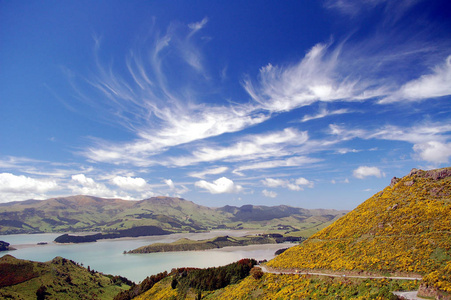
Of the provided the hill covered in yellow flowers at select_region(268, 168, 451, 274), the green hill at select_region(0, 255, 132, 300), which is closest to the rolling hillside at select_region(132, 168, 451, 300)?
the hill covered in yellow flowers at select_region(268, 168, 451, 274)

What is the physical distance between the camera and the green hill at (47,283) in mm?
143500

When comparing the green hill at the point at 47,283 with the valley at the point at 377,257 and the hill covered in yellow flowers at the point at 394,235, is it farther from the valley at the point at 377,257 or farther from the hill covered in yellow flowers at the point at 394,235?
the hill covered in yellow flowers at the point at 394,235

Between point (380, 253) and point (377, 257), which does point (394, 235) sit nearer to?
point (380, 253)

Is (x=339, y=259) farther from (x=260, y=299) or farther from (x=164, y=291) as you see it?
(x=164, y=291)

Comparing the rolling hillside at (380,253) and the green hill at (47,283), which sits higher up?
the rolling hillside at (380,253)

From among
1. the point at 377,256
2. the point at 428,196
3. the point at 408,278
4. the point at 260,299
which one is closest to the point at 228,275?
the point at 260,299

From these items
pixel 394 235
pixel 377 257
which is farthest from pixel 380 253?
pixel 394 235

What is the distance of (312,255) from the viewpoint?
58.8 metres

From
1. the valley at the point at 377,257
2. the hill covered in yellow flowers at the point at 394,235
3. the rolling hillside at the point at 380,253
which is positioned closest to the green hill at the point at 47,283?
the valley at the point at 377,257

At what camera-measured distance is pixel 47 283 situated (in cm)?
15988

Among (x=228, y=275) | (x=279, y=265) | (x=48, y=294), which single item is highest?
(x=279, y=265)

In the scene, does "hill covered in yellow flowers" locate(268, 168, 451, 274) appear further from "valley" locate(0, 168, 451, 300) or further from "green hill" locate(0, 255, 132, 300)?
"green hill" locate(0, 255, 132, 300)

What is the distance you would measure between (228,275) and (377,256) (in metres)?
48.6

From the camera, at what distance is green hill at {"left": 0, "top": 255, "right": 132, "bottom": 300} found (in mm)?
143500
